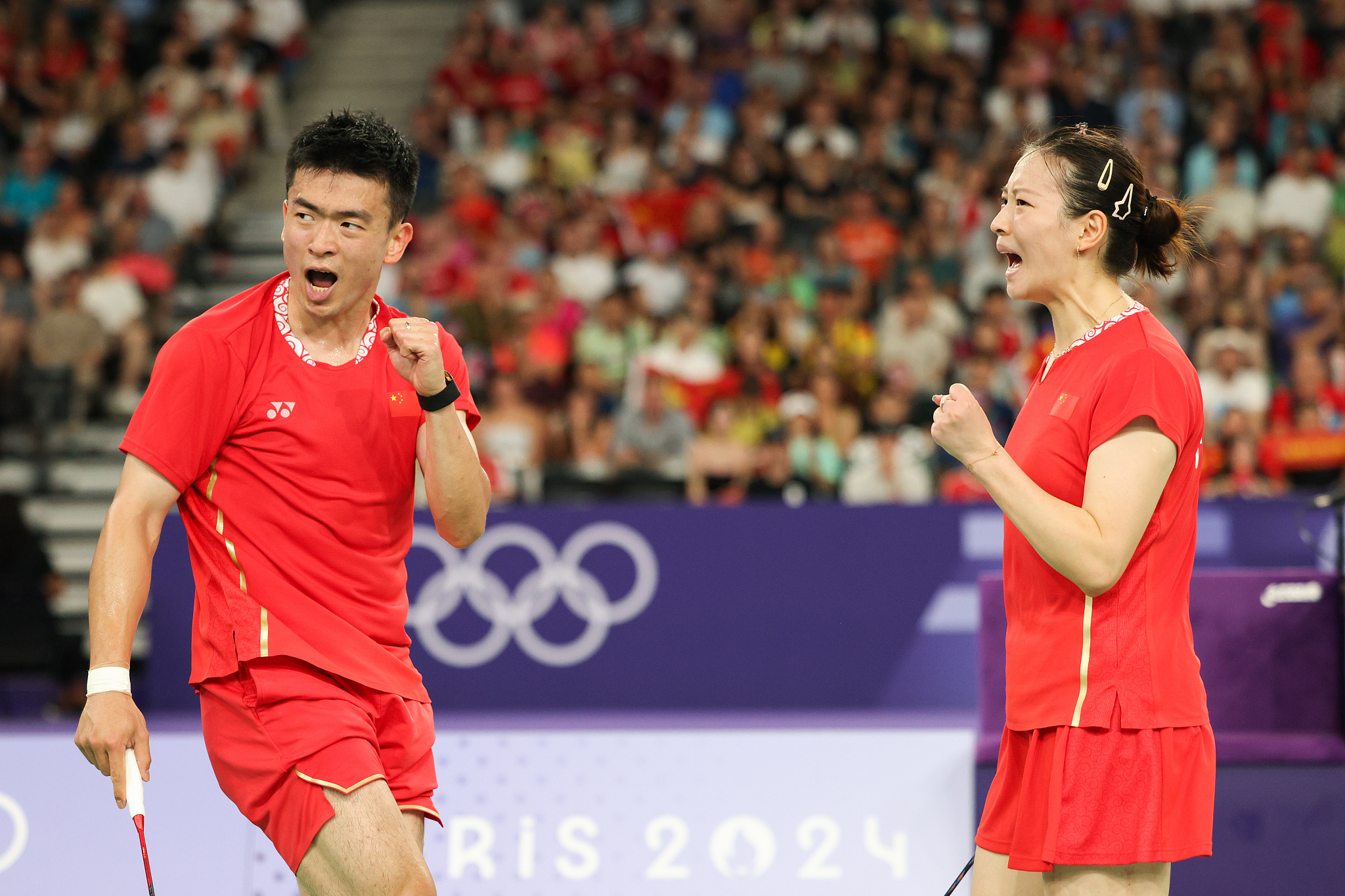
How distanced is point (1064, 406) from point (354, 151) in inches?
58.9

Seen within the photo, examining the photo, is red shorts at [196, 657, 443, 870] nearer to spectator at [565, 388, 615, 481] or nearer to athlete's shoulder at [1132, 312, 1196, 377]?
athlete's shoulder at [1132, 312, 1196, 377]

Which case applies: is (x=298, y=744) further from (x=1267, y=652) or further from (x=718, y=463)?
(x=718, y=463)

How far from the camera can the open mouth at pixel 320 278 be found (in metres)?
2.88

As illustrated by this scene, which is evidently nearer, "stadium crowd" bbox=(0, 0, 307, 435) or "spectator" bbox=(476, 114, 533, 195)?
"stadium crowd" bbox=(0, 0, 307, 435)

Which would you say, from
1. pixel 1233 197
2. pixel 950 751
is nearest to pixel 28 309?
pixel 950 751

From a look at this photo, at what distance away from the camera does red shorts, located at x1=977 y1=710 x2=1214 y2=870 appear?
250 centimetres

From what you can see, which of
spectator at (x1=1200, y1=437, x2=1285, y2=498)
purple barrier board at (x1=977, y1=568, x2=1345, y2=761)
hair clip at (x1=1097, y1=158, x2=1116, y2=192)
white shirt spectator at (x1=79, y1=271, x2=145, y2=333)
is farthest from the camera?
white shirt spectator at (x1=79, y1=271, x2=145, y2=333)

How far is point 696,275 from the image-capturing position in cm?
1056

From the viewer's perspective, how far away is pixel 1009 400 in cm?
917

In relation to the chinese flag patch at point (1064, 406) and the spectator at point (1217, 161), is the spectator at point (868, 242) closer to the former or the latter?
the spectator at point (1217, 161)

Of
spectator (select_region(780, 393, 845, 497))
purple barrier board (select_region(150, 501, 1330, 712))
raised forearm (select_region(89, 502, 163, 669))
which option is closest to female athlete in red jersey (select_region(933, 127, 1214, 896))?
raised forearm (select_region(89, 502, 163, 669))

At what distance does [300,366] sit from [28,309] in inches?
353

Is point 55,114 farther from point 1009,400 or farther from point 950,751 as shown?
point 950,751

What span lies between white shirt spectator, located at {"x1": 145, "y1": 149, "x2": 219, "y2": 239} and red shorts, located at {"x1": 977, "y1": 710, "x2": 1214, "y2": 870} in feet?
34.4
